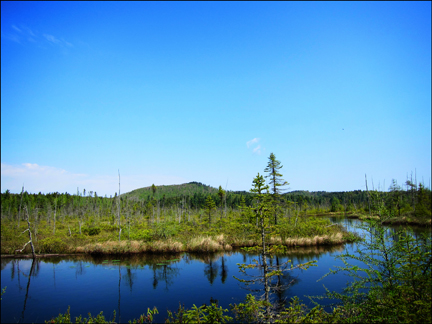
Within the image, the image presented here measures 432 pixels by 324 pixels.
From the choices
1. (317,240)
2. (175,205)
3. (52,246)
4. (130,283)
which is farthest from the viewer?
(175,205)

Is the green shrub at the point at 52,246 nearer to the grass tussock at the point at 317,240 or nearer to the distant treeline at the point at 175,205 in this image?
the distant treeline at the point at 175,205

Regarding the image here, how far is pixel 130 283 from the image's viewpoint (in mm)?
20406

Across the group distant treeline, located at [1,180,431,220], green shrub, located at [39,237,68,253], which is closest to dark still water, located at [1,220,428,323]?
green shrub, located at [39,237,68,253]

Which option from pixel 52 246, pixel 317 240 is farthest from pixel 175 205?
pixel 317 240

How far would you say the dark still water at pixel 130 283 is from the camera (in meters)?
15.7

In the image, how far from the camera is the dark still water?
15719 mm

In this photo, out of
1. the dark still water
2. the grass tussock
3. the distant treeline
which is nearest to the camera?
the dark still water

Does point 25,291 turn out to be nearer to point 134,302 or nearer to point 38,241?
point 134,302

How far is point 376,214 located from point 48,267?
3117cm

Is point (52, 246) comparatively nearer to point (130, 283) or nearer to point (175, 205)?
point (130, 283)

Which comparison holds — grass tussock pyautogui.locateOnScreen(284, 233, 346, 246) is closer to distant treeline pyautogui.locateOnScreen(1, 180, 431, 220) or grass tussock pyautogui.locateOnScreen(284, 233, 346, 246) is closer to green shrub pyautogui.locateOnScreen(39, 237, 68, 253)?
distant treeline pyautogui.locateOnScreen(1, 180, 431, 220)

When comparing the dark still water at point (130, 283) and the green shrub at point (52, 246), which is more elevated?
the green shrub at point (52, 246)

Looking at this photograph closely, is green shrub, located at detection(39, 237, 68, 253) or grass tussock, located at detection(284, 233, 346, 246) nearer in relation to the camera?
green shrub, located at detection(39, 237, 68, 253)

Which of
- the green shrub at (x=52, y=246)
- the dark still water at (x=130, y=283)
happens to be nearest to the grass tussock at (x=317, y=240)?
the dark still water at (x=130, y=283)
